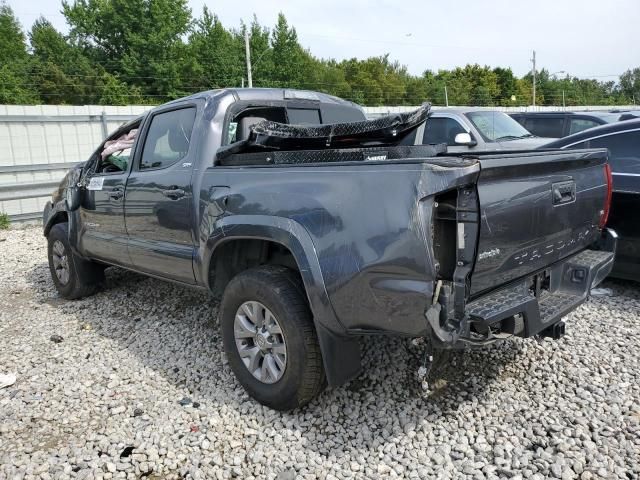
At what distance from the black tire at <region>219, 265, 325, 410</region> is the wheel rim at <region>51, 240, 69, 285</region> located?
3.11 m

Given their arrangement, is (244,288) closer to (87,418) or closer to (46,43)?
(87,418)

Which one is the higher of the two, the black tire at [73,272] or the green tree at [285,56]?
the green tree at [285,56]

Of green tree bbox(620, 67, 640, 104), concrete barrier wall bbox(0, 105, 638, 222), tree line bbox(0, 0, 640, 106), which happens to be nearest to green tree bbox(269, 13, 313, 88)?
tree line bbox(0, 0, 640, 106)

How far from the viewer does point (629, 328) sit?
4.16 m

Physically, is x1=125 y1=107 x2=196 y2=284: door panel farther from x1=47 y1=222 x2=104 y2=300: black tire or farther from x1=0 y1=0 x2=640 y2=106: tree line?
x1=0 y1=0 x2=640 y2=106: tree line

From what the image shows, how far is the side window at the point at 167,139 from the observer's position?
3.98m

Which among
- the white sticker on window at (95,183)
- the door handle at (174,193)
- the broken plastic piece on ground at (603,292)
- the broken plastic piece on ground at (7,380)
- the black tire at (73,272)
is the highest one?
the white sticker on window at (95,183)

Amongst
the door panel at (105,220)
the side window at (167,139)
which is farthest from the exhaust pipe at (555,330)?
the door panel at (105,220)

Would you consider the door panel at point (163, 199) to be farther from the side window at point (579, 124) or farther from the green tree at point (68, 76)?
the green tree at point (68, 76)

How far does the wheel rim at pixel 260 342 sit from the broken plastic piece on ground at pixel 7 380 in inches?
71.0

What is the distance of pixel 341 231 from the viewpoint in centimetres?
263

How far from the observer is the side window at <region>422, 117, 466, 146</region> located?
8406 mm

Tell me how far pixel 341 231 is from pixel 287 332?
72 centimetres

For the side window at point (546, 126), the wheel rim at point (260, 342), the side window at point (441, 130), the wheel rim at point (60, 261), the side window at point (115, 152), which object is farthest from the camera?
the side window at point (546, 126)
